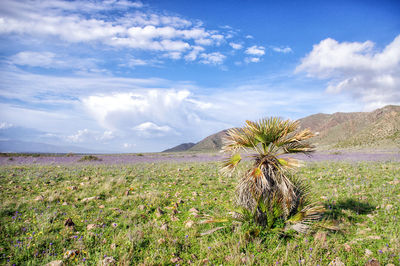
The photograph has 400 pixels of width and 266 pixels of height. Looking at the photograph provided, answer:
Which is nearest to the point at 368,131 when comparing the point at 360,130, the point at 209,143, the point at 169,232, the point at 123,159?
the point at 360,130

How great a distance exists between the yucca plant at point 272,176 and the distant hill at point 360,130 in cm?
2618

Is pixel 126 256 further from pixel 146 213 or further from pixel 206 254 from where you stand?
pixel 146 213

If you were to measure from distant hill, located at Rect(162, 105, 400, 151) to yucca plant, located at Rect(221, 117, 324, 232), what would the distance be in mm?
26180

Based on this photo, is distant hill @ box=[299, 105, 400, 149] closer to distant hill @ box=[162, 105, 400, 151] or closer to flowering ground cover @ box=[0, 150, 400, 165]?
distant hill @ box=[162, 105, 400, 151]

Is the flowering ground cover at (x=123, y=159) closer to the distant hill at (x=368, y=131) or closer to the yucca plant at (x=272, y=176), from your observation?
the distant hill at (x=368, y=131)

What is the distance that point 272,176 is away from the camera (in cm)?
519

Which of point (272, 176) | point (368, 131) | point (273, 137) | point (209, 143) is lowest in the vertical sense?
point (272, 176)

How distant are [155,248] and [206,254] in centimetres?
114

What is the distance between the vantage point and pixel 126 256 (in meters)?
4.46

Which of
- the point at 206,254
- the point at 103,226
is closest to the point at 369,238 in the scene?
the point at 206,254

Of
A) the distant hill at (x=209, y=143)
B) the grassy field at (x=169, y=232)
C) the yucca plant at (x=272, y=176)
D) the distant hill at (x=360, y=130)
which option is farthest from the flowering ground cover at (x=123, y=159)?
the distant hill at (x=209, y=143)

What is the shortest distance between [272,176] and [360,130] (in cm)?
10010

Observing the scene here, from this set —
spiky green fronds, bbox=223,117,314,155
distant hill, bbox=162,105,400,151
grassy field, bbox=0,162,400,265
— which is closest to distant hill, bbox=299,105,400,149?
distant hill, bbox=162,105,400,151

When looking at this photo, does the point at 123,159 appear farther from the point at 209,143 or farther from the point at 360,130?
the point at 209,143
